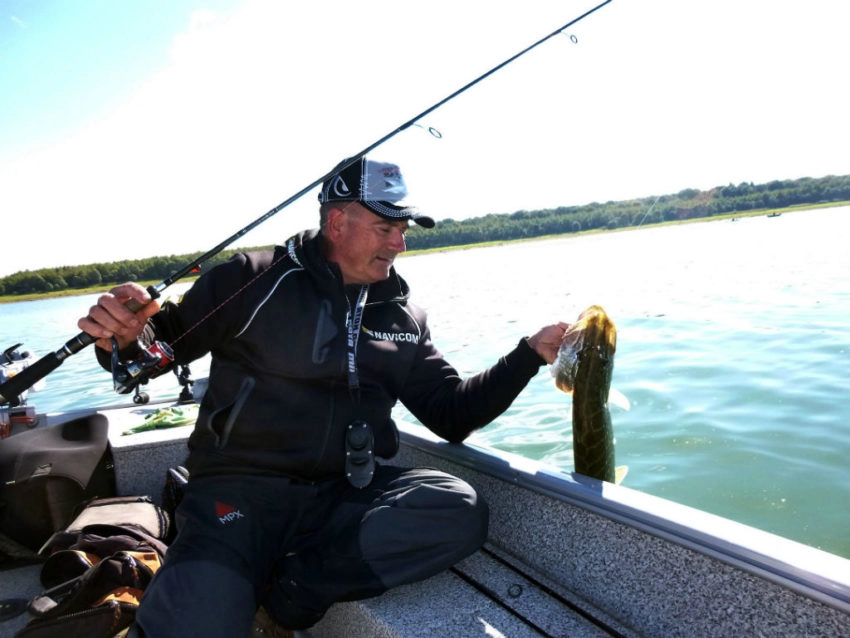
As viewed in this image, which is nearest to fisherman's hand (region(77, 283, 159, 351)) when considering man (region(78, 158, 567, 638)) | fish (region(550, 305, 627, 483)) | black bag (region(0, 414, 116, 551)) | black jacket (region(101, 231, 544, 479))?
man (region(78, 158, 567, 638))

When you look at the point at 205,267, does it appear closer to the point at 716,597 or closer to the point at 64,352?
the point at 64,352

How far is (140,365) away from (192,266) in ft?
2.00

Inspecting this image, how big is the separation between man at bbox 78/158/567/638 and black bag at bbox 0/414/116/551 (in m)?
1.20

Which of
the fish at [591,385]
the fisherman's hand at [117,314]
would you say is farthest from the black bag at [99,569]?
the fish at [591,385]

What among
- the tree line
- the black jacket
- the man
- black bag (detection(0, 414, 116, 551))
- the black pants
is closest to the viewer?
the black pants

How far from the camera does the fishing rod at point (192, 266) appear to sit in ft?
6.95

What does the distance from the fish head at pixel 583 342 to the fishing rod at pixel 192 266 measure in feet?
3.93

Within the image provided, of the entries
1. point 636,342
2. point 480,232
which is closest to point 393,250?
point 636,342

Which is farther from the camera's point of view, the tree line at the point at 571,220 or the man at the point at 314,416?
the tree line at the point at 571,220

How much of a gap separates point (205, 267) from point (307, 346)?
2.63 feet

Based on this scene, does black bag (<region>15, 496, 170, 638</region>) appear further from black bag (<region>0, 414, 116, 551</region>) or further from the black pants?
the black pants

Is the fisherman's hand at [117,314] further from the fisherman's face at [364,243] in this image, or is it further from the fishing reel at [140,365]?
the fisherman's face at [364,243]

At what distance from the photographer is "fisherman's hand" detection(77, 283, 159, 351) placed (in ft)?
7.32

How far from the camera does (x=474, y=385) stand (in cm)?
286
